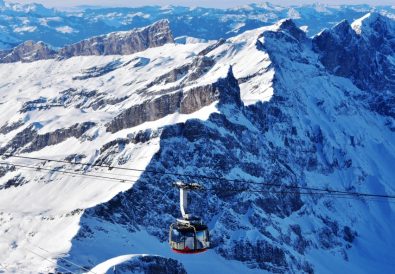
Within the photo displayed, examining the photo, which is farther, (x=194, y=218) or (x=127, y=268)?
(x=127, y=268)

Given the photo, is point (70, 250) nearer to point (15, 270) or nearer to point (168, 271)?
point (15, 270)

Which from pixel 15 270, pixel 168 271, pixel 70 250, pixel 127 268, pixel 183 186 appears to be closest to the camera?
pixel 183 186

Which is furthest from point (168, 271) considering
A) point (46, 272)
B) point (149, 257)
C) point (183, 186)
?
point (183, 186)

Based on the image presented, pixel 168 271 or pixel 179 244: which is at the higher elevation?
pixel 179 244

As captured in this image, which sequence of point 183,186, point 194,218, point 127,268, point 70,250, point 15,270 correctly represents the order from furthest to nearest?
point 70,250 → point 15,270 → point 127,268 → point 194,218 → point 183,186

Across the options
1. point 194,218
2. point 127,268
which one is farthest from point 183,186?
point 127,268

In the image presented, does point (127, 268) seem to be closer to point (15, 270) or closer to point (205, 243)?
point (15, 270)

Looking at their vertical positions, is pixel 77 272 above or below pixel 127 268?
below

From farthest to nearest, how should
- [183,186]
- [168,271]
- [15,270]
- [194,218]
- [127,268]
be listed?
[15,270]
[168,271]
[127,268]
[194,218]
[183,186]

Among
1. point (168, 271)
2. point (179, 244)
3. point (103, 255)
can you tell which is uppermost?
point (179, 244)
